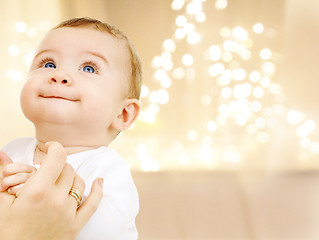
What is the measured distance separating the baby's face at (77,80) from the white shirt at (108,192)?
71mm

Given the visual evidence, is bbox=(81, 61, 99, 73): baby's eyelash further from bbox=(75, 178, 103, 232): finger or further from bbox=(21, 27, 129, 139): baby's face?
bbox=(75, 178, 103, 232): finger

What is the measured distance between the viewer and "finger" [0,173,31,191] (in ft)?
2.21

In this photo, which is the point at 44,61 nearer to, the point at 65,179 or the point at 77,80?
the point at 77,80

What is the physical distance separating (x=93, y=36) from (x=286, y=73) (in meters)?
2.53

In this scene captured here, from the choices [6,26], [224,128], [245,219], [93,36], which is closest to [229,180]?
[224,128]

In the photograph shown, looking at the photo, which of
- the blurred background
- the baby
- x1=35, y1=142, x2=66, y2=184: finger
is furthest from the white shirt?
the blurred background

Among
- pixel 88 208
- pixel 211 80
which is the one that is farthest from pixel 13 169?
pixel 211 80

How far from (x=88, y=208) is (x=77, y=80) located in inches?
11.1

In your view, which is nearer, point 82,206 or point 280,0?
point 82,206

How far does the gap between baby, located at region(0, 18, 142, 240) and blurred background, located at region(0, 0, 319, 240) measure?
85.4 inches

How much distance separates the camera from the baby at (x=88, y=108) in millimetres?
807

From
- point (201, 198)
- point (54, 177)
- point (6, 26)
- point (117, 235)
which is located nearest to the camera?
point (54, 177)

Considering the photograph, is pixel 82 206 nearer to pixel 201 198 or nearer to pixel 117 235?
pixel 117 235

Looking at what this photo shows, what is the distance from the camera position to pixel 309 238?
91.0 inches
